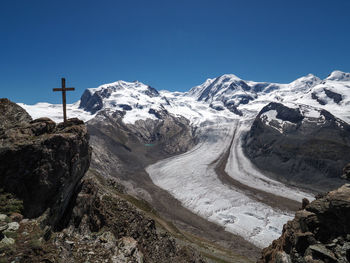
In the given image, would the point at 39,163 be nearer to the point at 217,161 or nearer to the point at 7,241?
the point at 7,241

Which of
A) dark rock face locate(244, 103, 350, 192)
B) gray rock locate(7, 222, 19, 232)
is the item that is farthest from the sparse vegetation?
dark rock face locate(244, 103, 350, 192)

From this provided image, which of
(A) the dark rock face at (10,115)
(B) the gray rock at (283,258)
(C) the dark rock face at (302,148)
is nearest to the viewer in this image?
(B) the gray rock at (283,258)

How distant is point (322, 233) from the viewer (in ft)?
32.8

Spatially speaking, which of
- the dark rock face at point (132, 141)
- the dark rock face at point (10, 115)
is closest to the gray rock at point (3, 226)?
the dark rock face at point (10, 115)

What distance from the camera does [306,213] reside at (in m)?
11.1

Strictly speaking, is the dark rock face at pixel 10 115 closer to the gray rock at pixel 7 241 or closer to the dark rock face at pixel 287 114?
the gray rock at pixel 7 241

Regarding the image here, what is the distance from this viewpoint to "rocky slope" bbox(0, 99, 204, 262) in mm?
7875

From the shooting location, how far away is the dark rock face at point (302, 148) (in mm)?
83000

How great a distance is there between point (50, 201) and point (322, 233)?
37.2 ft

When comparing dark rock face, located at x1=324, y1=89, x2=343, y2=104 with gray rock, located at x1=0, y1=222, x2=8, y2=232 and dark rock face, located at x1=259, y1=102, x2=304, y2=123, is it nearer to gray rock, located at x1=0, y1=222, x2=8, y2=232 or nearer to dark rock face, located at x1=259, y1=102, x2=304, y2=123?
dark rock face, located at x1=259, y1=102, x2=304, y2=123

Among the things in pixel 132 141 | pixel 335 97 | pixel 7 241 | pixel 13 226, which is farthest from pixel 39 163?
pixel 335 97

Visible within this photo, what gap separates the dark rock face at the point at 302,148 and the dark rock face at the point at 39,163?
264ft

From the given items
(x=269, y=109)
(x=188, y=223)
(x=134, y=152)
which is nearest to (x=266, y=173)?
(x=188, y=223)

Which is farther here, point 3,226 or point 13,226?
point 13,226
